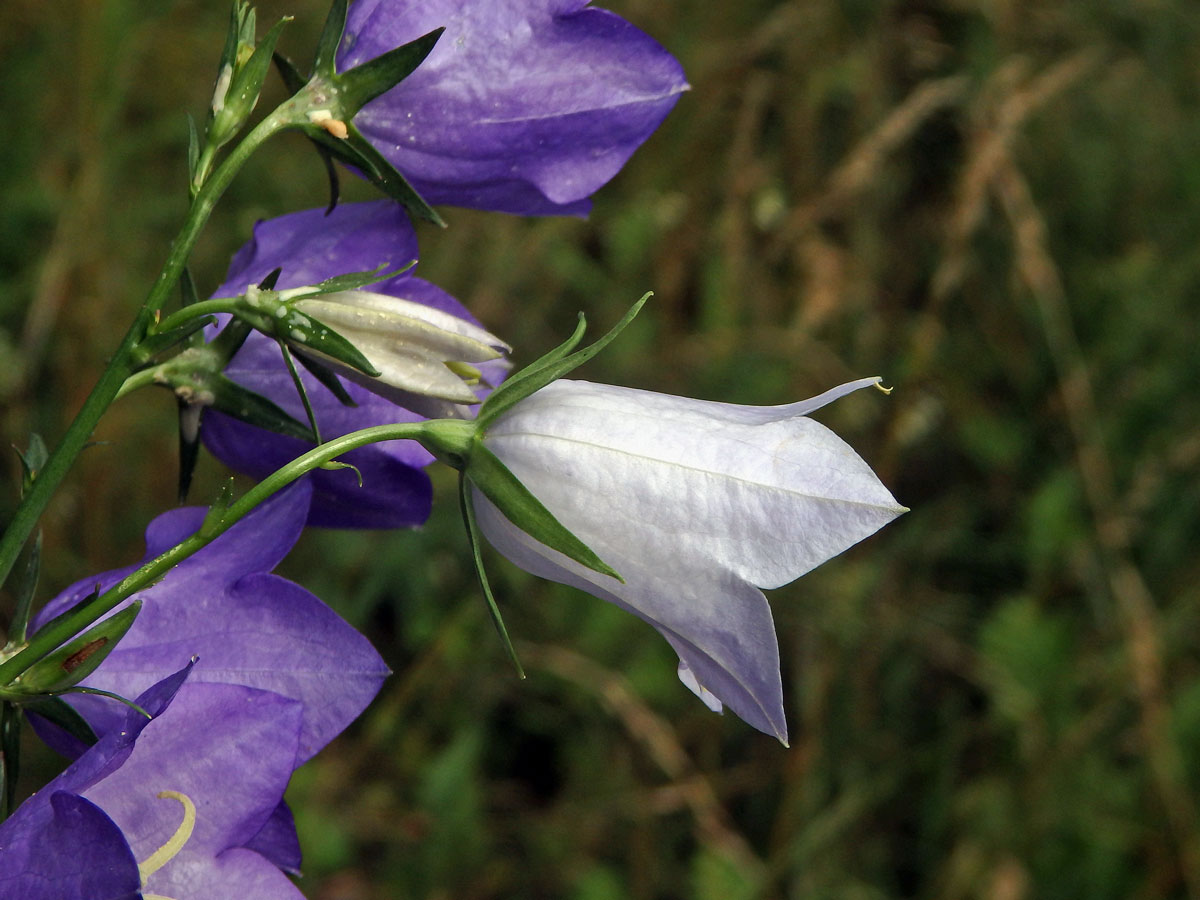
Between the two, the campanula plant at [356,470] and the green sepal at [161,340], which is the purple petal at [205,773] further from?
Answer: the green sepal at [161,340]

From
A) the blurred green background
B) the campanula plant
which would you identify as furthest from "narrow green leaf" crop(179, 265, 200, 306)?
the blurred green background

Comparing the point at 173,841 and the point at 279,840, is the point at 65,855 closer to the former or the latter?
the point at 173,841

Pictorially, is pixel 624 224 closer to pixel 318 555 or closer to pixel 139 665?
pixel 318 555

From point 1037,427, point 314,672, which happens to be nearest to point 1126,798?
point 1037,427

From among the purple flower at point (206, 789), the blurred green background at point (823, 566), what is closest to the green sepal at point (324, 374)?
the purple flower at point (206, 789)

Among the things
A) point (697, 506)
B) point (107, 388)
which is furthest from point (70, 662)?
point (697, 506)

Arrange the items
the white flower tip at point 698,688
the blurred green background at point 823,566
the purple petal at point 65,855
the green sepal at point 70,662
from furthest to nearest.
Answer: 1. the blurred green background at point 823,566
2. the white flower tip at point 698,688
3. the green sepal at point 70,662
4. the purple petal at point 65,855
